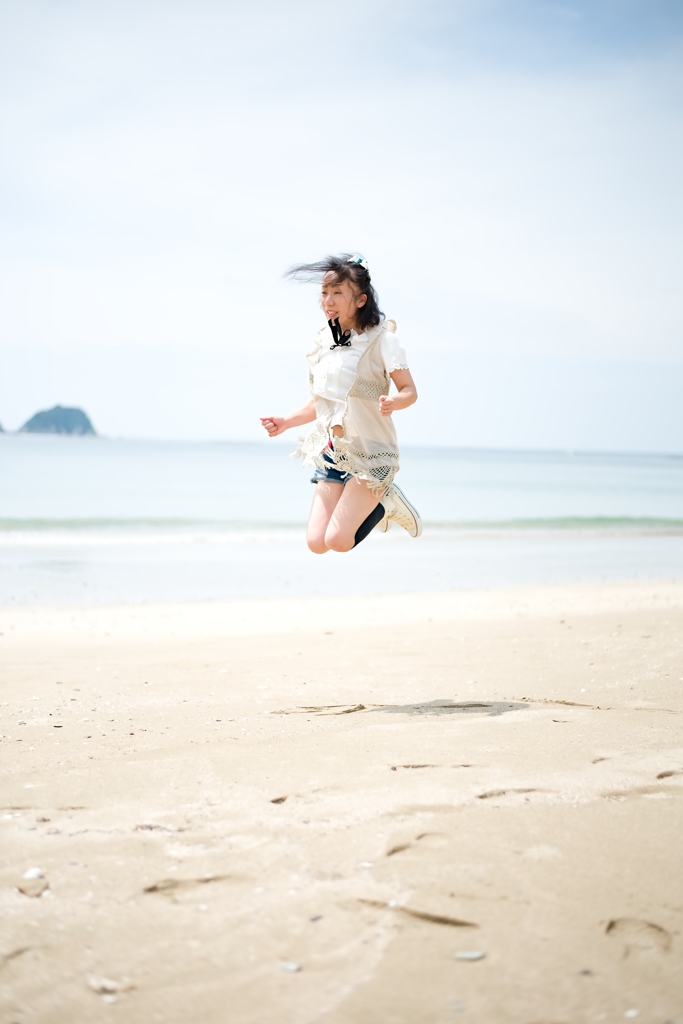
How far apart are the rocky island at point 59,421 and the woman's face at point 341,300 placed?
5998 inches

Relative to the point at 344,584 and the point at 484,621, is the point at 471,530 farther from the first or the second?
the point at 484,621

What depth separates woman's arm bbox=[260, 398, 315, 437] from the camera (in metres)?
5.37

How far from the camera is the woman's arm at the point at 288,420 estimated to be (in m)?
5.37

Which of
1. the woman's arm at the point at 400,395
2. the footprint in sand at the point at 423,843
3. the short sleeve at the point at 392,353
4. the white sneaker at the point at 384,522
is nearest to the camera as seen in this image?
the footprint in sand at the point at 423,843

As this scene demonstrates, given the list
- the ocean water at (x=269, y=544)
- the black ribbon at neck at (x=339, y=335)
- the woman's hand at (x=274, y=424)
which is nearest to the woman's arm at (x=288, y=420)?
the woman's hand at (x=274, y=424)

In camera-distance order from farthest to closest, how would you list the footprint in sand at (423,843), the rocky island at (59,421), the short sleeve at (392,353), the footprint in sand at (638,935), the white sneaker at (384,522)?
the rocky island at (59,421), the white sneaker at (384,522), the short sleeve at (392,353), the footprint in sand at (423,843), the footprint in sand at (638,935)

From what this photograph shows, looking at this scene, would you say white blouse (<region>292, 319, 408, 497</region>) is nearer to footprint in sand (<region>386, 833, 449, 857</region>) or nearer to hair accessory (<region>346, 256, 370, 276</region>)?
hair accessory (<region>346, 256, 370, 276</region>)

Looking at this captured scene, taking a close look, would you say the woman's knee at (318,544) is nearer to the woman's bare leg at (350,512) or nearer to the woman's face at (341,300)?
the woman's bare leg at (350,512)

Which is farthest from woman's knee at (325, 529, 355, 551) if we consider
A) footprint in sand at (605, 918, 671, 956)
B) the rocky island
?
the rocky island

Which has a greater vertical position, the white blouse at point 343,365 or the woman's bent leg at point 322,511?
the white blouse at point 343,365

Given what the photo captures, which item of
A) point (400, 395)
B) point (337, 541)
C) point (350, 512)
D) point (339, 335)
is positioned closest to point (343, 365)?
point (339, 335)

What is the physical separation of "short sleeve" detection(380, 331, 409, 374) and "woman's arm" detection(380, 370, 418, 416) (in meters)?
0.03

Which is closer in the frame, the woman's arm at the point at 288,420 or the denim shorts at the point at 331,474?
the denim shorts at the point at 331,474

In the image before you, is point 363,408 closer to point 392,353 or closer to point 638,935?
point 392,353
